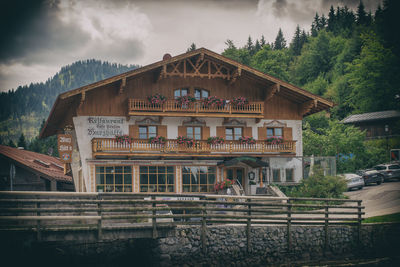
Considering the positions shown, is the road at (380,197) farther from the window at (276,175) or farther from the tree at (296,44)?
the tree at (296,44)

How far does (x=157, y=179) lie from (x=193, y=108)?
5155mm

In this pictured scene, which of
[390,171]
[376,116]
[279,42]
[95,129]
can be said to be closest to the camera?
[95,129]

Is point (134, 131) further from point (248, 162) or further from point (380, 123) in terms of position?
point (380, 123)

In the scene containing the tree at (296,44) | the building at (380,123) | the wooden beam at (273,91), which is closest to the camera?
the wooden beam at (273,91)

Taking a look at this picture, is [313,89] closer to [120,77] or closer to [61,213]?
[120,77]

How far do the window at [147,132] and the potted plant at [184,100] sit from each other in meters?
2.33

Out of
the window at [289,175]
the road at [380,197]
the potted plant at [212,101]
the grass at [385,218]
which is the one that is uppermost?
the potted plant at [212,101]

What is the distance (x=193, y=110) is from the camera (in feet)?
96.0

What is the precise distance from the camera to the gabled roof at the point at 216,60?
27000mm

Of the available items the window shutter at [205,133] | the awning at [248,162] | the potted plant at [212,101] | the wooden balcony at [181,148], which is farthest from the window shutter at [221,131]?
the awning at [248,162]

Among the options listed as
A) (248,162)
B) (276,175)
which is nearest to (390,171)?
(276,175)

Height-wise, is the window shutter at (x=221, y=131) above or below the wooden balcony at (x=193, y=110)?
below

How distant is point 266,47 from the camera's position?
76125mm

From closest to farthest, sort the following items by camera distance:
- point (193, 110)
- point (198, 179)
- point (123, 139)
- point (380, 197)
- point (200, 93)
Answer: point (123, 139) < point (380, 197) < point (193, 110) < point (198, 179) < point (200, 93)
